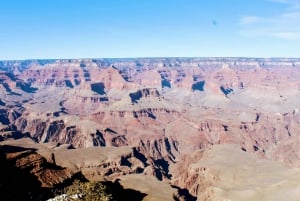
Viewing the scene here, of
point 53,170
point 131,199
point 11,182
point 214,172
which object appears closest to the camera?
point 11,182

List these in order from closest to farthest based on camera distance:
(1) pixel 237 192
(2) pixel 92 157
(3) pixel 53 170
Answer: (3) pixel 53 170, (1) pixel 237 192, (2) pixel 92 157

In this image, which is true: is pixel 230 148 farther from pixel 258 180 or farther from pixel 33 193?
pixel 33 193

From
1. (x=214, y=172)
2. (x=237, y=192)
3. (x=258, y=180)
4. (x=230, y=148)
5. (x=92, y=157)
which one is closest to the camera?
(x=237, y=192)

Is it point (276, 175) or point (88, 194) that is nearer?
point (88, 194)

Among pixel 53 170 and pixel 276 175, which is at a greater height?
pixel 53 170

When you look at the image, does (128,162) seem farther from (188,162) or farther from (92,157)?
(188,162)

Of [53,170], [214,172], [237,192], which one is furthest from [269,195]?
[53,170]

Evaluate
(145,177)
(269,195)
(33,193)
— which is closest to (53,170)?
(33,193)

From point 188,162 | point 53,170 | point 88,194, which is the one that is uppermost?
point 88,194

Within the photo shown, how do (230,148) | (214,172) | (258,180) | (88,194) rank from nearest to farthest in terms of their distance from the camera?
(88,194)
(258,180)
(214,172)
(230,148)

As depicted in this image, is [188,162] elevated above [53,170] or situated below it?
below
